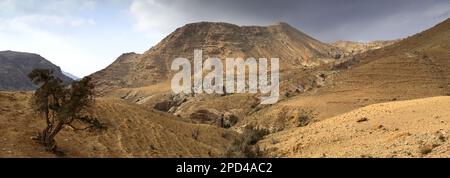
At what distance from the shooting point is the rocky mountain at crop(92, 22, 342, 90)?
86625 mm

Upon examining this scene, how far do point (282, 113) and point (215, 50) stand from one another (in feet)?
187

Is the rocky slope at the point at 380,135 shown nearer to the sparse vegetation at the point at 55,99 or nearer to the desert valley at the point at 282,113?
the desert valley at the point at 282,113

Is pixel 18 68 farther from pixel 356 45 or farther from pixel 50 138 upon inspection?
pixel 50 138

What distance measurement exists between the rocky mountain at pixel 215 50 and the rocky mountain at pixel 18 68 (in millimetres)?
10666

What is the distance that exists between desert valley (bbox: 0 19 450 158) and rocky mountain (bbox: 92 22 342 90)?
44cm

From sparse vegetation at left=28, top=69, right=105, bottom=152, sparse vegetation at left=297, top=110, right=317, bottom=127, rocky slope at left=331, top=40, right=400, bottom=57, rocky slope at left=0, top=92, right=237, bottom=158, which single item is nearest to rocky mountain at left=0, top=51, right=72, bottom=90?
rocky slope at left=331, top=40, right=400, bottom=57

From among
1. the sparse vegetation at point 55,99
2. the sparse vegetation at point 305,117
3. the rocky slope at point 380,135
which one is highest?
the sparse vegetation at point 55,99

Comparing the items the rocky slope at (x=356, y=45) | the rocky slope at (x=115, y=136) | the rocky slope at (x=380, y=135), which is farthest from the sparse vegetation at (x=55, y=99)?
the rocky slope at (x=356, y=45)

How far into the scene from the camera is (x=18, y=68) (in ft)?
324

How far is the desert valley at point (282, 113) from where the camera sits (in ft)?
54.4
